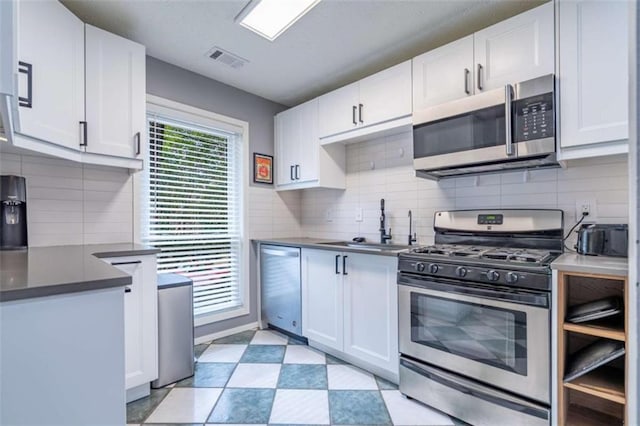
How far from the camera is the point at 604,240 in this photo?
61.8 inches

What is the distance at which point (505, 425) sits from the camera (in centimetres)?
156

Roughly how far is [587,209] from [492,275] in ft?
2.61

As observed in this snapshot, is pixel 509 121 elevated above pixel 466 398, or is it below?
above

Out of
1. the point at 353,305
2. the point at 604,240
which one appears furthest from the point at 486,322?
the point at 353,305

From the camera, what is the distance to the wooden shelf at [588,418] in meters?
1.48

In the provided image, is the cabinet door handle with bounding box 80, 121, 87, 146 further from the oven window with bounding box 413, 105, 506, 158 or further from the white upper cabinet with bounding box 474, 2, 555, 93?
the white upper cabinet with bounding box 474, 2, 555, 93

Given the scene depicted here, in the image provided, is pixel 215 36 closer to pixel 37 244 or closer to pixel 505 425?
pixel 37 244

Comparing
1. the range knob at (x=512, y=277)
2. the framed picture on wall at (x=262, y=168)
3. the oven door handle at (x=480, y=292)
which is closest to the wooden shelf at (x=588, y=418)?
the oven door handle at (x=480, y=292)

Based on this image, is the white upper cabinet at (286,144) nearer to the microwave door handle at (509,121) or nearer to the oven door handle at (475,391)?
the microwave door handle at (509,121)

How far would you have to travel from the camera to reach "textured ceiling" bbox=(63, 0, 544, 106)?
194 centimetres

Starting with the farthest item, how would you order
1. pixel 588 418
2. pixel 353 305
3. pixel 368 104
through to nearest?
pixel 368 104 → pixel 353 305 → pixel 588 418

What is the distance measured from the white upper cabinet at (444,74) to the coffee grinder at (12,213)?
248 centimetres

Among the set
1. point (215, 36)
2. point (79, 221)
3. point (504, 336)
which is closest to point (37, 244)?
point (79, 221)

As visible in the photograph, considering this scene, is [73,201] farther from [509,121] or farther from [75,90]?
[509,121]
